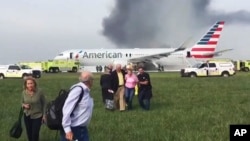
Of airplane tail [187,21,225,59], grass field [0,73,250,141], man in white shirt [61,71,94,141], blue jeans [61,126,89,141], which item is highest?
airplane tail [187,21,225,59]

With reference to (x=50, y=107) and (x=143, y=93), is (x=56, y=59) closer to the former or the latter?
(x=143, y=93)

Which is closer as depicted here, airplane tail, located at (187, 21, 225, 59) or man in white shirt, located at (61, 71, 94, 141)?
man in white shirt, located at (61, 71, 94, 141)

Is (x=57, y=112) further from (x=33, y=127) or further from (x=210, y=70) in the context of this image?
(x=210, y=70)

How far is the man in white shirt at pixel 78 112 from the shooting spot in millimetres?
8750

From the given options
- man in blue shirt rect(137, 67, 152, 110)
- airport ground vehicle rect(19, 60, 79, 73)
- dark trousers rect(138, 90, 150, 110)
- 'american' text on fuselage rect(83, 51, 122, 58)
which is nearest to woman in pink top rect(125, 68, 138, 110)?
man in blue shirt rect(137, 67, 152, 110)

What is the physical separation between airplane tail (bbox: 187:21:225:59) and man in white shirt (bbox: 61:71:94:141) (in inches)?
3461

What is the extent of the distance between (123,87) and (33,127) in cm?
968

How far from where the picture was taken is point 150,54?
94.3 meters

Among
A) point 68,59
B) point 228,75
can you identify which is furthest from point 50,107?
point 68,59

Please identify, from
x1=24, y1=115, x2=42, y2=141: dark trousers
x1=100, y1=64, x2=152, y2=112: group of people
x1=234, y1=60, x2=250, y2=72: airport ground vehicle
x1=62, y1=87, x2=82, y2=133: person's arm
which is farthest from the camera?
x1=234, y1=60, x2=250, y2=72: airport ground vehicle

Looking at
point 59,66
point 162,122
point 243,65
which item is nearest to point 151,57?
point 59,66

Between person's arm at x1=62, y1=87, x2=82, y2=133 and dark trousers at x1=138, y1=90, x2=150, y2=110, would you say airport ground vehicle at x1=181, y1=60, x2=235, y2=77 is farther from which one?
person's arm at x1=62, y1=87, x2=82, y2=133

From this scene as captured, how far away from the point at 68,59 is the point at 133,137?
79.8 metres

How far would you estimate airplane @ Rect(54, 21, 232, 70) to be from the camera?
92688 mm
